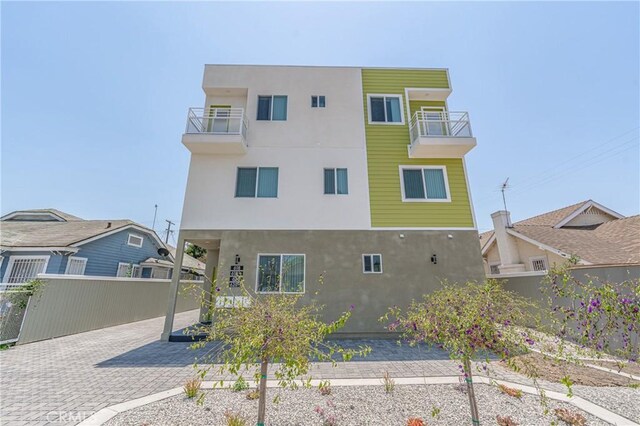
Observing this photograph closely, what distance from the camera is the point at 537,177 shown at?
20.7 metres

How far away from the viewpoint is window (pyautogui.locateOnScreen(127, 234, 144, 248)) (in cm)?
1587

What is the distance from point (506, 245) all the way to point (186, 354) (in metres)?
15.1

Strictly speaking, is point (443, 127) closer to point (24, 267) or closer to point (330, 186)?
point (330, 186)

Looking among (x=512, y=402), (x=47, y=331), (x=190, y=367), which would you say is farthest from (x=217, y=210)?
(x=512, y=402)

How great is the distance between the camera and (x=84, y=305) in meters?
9.31

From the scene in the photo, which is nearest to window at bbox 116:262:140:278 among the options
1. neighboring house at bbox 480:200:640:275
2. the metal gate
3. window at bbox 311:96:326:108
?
the metal gate

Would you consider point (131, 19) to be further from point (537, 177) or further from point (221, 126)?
point (537, 177)

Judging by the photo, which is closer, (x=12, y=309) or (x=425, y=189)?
(x=12, y=309)

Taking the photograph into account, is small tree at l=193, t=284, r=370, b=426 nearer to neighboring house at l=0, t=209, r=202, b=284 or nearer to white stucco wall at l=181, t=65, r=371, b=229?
white stucco wall at l=181, t=65, r=371, b=229

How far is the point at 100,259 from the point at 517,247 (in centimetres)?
2267

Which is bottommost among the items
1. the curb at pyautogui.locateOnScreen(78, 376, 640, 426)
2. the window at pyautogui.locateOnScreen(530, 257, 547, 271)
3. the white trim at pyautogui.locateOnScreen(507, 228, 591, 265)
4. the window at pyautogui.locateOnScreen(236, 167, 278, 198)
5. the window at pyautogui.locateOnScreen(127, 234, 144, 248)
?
the curb at pyautogui.locateOnScreen(78, 376, 640, 426)

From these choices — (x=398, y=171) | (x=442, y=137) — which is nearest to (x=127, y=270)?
(x=398, y=171)

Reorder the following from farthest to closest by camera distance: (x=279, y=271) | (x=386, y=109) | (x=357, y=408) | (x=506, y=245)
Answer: (x=506, y=245) < (x=386, y=109) < (x=279, y=271) < (x=357, y=408)

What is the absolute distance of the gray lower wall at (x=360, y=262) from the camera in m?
8.31
